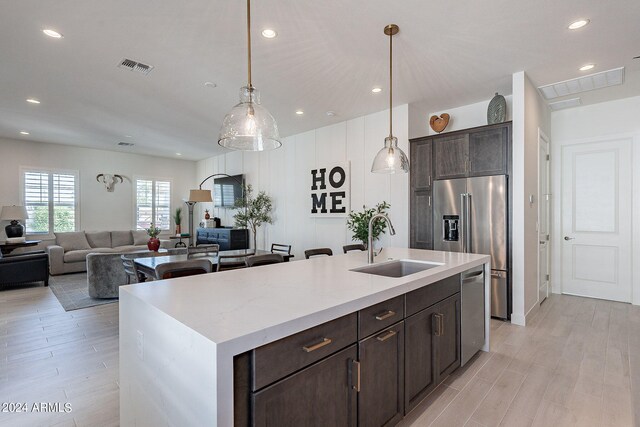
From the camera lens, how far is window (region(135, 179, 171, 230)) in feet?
28.2

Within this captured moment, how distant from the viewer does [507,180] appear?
3742 millimetres

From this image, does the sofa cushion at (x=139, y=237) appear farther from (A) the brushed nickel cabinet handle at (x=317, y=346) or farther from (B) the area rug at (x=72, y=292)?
(A) the brushed nickel cabinet handle at (x=317, y=346)

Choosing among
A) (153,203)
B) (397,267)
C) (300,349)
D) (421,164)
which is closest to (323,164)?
(421,164)

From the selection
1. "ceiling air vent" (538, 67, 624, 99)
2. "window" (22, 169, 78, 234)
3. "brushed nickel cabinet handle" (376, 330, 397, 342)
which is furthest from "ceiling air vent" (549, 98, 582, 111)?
"window" (22, 169, 78, 234)

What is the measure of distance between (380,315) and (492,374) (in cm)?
158

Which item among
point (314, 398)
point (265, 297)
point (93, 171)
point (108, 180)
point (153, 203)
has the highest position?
point (93, 171)

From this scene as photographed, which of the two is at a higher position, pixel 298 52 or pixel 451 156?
pixel 298 52

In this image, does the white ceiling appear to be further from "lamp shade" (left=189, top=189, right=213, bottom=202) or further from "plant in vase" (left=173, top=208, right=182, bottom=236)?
"plant in vase" (left=173, top=208, right=182, bottom=236)

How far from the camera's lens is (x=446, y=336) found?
2246 millimetres

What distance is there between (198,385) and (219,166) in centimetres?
825

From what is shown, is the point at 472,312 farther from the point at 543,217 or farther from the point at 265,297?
the point at 543,217

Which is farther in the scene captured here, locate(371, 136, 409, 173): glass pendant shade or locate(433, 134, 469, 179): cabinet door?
locate(433, 134, 469, 179): cabinet door

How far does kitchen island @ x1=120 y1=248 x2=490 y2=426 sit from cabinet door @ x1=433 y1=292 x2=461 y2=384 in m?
0.32

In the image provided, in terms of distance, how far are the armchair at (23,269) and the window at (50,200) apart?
2147 millimetres
